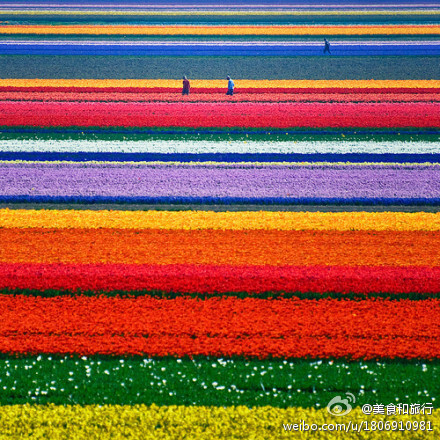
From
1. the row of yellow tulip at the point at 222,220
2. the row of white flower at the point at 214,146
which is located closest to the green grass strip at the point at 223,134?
the row of white flower at the point at 214,146

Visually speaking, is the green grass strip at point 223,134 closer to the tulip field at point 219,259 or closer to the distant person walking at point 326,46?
the tulip field at point 219,259

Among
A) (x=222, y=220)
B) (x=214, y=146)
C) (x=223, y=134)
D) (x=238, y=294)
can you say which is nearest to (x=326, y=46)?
(x=223, y=134)

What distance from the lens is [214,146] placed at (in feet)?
65.4

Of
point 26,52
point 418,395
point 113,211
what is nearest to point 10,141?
point 113,211

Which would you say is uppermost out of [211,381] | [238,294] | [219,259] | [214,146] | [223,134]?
[223,134]

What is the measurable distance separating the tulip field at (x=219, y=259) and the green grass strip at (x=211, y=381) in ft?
0.10

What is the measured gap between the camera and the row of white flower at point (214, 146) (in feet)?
63.4

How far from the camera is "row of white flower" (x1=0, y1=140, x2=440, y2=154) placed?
1931cm

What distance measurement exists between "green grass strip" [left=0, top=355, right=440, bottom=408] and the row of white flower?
468 inches

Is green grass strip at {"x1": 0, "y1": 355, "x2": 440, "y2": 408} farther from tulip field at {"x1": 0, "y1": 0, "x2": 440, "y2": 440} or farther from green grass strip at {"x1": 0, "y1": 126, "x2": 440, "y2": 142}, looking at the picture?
green grass strip at {"x1": 0, "y1": 126, "x2": 440, "y2": 142}

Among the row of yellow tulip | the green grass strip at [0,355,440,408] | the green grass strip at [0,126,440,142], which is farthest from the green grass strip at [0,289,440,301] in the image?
the green grass strip at [0,126,440,142]

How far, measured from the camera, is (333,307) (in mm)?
9562

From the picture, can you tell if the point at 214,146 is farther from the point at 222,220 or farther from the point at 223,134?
the point at 222,220

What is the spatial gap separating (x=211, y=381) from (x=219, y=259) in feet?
12.3
